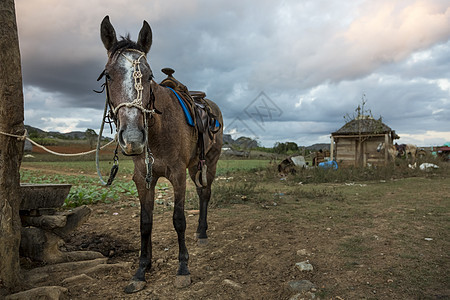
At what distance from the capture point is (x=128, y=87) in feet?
8.49

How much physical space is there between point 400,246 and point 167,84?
4.17 metres

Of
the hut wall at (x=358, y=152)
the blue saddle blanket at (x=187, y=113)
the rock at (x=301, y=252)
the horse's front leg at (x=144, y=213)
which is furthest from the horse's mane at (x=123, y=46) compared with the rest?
the hut wall at (x=358, y=152)

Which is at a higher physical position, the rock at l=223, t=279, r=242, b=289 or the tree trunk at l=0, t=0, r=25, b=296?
the tree trunk at l=0, t=0, r=25, b=296

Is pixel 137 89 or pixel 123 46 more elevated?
pixel 123 46

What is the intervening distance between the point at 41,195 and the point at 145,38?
2.48 metres

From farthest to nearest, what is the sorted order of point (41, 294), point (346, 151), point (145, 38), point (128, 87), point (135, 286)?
point (346, 151)
point (135, 286)
point (145, 38)
point (41, 294)
point (128, 87)

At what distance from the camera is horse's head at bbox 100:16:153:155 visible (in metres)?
2.44

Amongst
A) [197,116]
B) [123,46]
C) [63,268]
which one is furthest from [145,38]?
[63,268]

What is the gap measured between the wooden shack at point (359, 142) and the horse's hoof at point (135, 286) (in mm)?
15973

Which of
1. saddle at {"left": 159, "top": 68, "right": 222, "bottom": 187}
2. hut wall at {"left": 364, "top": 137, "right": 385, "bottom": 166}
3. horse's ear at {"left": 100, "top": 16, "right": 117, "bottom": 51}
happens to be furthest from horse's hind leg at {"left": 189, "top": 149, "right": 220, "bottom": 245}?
hut wall at {"left": 364, "top": 137, "right": 385, "bottom": 166}

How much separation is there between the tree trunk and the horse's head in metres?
0.96

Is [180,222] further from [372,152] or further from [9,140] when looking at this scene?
[372,152]

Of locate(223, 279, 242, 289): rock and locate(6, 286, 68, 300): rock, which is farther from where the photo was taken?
locate(223, 279, 242, 289): rock

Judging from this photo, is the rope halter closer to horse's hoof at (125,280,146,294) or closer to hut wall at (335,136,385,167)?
horse's hoof at (125,280,146,294)
